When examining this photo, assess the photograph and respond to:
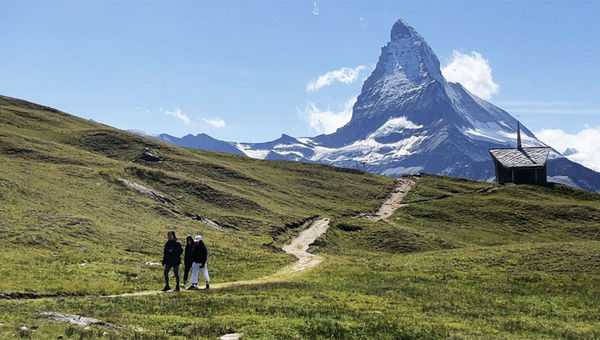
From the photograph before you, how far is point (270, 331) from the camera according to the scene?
2031 centimetres

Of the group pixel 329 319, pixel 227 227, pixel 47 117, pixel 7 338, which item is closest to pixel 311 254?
pixel 227 227

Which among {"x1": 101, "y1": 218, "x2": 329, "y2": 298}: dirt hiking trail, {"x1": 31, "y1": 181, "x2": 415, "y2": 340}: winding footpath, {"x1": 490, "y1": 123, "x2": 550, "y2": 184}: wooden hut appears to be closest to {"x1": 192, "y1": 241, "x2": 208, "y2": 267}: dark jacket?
{"x1": 101, "y1": 218, "x2": 329, "y2": 298}: dirt hiking trail

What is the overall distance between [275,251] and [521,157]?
320ft

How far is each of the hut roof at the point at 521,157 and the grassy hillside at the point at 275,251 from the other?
879cm

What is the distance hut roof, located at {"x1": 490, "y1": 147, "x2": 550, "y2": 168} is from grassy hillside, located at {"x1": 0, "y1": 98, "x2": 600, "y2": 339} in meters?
8.79

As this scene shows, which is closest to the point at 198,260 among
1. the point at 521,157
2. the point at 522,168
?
the point at 522,168

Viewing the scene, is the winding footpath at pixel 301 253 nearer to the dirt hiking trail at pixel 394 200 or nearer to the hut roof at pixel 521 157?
the dirt hiking trail at pixel 394 200

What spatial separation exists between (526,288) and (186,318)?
83.5 ft

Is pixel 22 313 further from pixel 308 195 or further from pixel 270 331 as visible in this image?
pixel 308 195

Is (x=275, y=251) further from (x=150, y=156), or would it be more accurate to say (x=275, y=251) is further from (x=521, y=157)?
(x=521, y=157)

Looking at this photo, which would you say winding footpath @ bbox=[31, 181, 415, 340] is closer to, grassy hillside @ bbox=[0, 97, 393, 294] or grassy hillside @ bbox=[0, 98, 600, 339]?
grassy hillside @ bbox=[0, 98, 600, 339]

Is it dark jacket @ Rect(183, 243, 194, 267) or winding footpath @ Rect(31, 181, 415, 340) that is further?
dark jacket @ Rect(183, 243, 194, 267)

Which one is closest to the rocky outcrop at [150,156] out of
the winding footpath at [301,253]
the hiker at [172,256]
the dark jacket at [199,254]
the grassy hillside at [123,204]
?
the grassy hillside at [123,204]

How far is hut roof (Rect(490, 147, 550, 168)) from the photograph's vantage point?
440ft
